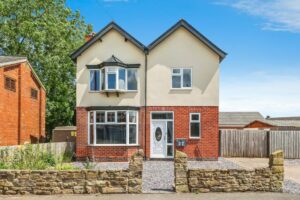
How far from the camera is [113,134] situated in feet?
79.5

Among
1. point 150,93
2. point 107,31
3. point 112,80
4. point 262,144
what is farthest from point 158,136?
point 262,144

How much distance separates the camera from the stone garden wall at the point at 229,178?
41.9 ft

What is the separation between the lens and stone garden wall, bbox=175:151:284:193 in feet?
41.9

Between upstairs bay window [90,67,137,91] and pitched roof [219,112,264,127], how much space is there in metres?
34.8

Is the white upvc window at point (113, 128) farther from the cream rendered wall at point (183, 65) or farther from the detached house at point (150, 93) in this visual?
the cream rendered wall at point (183, 65)

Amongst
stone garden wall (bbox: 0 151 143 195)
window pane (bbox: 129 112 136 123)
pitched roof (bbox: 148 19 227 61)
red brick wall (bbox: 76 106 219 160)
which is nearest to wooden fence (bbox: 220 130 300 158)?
red brick wall (bbox: 76 106 219 160)

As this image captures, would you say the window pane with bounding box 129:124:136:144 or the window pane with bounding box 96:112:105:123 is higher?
the window pane with bounding box 96:112:105:123

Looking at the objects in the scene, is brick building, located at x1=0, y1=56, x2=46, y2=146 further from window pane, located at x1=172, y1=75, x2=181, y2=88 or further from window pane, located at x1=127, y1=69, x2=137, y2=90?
window pane, located at x1=172, y1=75, x2=181, y2=88

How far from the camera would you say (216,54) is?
81.1 feet

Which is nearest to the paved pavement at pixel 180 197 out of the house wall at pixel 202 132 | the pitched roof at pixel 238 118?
the house wall at pixel 202 132

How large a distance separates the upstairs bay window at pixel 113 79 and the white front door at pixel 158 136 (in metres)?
2.62

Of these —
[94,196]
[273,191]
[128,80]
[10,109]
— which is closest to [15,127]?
[10,109]

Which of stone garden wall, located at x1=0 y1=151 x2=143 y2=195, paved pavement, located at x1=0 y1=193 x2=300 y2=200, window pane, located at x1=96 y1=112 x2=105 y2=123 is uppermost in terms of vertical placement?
window pane, located at x1=96 y1=112 x2=105 y2=123

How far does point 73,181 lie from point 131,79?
42.5 feet
